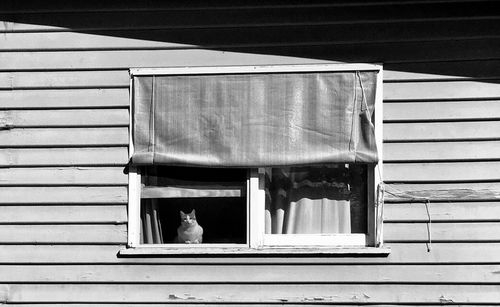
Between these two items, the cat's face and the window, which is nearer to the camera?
the window

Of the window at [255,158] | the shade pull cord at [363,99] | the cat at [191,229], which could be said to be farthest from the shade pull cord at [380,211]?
the cat at [191,229]

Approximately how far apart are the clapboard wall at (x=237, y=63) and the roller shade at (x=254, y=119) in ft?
0.47

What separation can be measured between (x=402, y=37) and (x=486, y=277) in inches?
69.7

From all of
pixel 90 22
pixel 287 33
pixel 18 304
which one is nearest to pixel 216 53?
pixel 287 33

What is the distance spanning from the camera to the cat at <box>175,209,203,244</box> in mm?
6320

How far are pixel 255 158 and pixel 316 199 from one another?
0.54 meters

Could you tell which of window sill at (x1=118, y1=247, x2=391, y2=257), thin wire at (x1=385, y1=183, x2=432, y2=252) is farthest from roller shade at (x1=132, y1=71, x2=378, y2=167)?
window sill at (x1=118, y1=247, x2=391, y2=257)

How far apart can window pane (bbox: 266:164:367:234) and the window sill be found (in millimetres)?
174

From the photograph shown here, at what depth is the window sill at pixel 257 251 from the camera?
20.0ft

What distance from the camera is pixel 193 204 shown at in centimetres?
638

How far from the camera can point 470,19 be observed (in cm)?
622

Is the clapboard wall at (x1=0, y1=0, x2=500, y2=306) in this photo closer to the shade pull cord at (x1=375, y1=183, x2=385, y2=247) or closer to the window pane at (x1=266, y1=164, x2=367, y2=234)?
the shade pull cord at (x1=375, y1=183, x2=385, y2=247)

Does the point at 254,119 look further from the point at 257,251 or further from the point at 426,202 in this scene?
the point at 426,202

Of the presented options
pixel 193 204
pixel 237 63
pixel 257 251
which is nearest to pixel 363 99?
pixel 237 63
